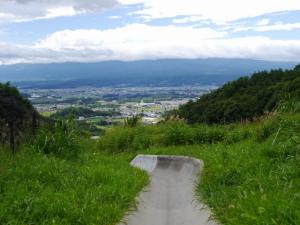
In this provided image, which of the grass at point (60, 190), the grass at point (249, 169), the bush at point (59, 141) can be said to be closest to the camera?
the grass at point (249, 169)

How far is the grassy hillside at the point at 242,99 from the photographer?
125ft

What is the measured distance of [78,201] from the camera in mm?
8766

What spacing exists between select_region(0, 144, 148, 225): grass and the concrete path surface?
26 cm

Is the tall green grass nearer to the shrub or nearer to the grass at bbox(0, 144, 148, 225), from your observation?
the shrub

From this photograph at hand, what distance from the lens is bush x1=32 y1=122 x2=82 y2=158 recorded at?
1251 cm

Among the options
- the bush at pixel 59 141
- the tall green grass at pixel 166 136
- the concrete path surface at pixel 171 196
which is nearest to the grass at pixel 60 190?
the concrete path surface at pixel 171 196

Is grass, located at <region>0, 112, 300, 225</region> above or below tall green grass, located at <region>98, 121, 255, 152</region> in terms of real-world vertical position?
above

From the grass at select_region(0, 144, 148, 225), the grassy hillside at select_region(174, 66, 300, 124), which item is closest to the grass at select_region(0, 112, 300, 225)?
the grass at select_region(0, 144, 148, 225)

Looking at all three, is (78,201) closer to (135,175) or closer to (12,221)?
(12,221)

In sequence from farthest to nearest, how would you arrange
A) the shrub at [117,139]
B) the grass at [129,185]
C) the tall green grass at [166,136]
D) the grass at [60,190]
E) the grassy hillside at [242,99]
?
the grassy hillside at [242,99], the shrub at [117,139], the tall green grass at [166,136], the grass at [60,190], the grass at [129,185]

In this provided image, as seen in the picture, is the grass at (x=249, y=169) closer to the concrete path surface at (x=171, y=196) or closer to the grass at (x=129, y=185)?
the grass at (x=129, y=185)

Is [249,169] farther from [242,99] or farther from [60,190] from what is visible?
[242,99]

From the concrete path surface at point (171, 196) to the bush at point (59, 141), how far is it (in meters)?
1.98

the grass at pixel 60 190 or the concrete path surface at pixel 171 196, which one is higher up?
the grass at pixel 60 190
